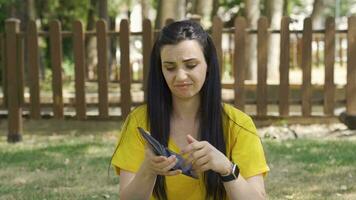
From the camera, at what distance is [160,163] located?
2492 mm

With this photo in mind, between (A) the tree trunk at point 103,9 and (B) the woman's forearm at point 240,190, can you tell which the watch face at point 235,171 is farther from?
(A) the tree trunk at point 103,9

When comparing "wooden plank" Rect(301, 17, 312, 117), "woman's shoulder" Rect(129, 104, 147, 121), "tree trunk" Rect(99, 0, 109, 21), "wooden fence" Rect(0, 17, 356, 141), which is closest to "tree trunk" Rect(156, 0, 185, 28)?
"wooden fence" Rect(0, 17, 356, 141)

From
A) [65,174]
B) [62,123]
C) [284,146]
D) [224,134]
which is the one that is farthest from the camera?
[62,123]

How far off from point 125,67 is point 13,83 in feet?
4.59

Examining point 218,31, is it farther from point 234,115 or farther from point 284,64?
point 234,115

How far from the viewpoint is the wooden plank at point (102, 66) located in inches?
335

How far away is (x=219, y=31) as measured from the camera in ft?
27.7

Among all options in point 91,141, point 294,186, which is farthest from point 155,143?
point 91,141

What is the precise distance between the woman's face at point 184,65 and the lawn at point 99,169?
8.36 feet

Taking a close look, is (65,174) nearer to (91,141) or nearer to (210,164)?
(91,141)

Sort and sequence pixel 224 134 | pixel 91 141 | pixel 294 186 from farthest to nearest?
pixel 91 141, pixel 294 186, pixel 224 134

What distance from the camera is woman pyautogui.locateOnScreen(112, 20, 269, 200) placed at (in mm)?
2680

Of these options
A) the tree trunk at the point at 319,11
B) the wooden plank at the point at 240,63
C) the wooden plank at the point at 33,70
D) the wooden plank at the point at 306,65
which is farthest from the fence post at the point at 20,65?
the tree trunk at the point at 319,11

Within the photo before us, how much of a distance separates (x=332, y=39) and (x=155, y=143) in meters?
6.42
